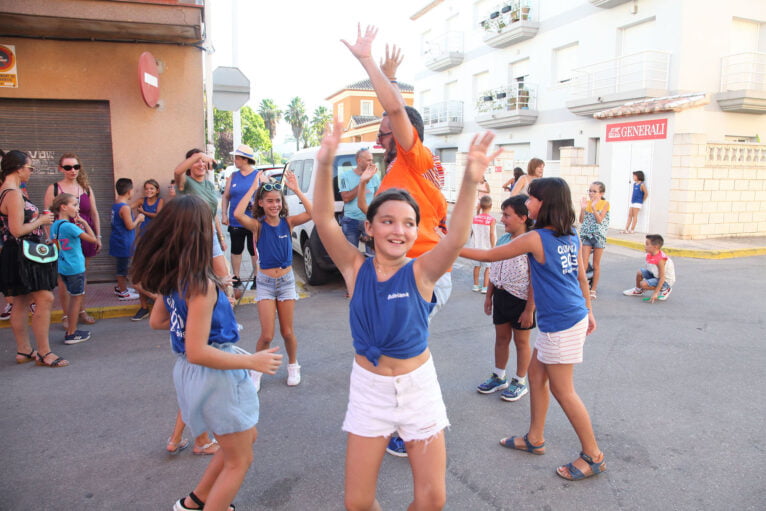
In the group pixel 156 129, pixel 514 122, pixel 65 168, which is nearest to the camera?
pixel 65 168

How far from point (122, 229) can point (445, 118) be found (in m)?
22.8

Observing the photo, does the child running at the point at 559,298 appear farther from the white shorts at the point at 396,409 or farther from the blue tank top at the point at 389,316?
the white shorts at the point at 396,409

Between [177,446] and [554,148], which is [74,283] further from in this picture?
[554,148]

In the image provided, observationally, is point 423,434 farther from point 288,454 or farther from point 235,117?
point 235,117

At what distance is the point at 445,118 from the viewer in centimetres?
2752

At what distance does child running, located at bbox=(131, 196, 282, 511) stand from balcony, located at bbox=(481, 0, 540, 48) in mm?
21699

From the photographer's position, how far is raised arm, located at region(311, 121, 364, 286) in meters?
2.05

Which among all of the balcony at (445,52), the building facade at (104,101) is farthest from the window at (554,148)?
the building facade at (104,101)

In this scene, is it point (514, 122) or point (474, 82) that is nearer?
point (514, 122)

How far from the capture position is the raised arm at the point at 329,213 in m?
2.05

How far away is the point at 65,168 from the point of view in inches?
231

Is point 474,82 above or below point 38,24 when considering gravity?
above

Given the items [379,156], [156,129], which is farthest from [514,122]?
[156,129]

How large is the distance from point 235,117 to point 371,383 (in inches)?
507
